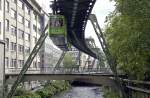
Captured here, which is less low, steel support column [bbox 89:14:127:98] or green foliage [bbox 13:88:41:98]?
steel support column [bbox 89:14:127:98]

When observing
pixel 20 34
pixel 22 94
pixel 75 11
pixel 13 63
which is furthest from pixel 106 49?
pixel 20 34

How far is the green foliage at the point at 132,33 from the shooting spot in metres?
27.2

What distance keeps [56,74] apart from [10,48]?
20433 mm

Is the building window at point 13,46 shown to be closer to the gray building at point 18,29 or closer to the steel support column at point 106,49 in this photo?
the gray building at point 18,29

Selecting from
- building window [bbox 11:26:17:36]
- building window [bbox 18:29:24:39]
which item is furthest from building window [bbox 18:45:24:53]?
building window [bbox 11:26:17:36]

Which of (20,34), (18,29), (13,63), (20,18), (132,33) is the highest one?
(20,18)

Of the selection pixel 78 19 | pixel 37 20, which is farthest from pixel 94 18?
pixel 37 20

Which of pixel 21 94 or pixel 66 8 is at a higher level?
pixel 66 8

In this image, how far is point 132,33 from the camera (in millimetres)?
28719

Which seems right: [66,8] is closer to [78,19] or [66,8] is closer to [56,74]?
[78,19]

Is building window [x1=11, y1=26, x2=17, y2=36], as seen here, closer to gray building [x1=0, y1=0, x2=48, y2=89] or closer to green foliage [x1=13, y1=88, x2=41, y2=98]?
gray building [x1=0, y1=0, x2=48, y2=89]

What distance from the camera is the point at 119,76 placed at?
4747 centimetres

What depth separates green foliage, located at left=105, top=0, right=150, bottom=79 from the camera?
89.2 feet

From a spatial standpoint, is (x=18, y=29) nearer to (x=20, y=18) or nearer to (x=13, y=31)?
(x=20, y=18)
